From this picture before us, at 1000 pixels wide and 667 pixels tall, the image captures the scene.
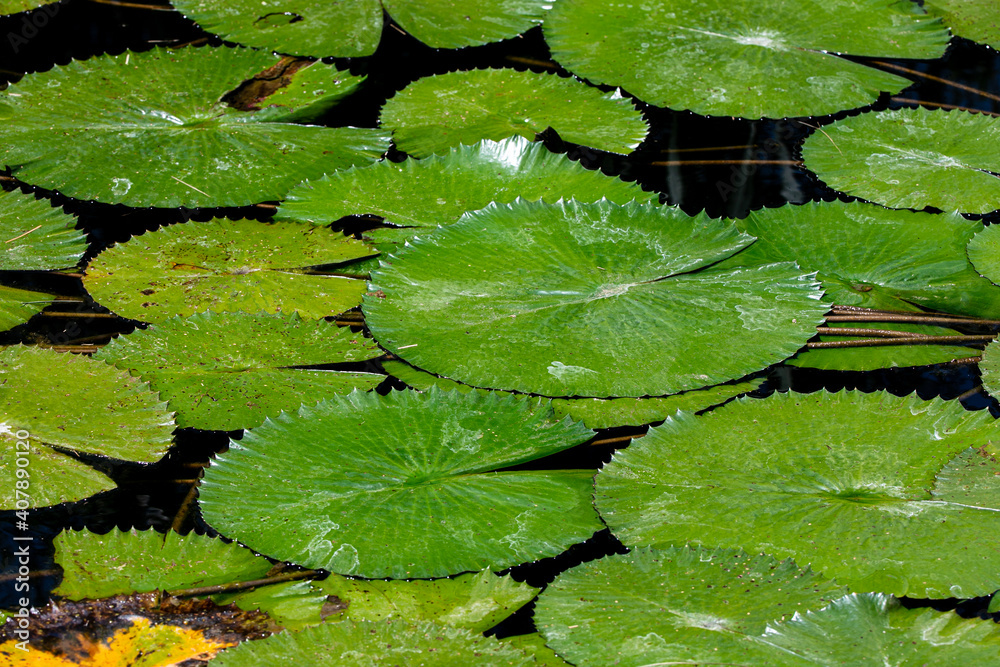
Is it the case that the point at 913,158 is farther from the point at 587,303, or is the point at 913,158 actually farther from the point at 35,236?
the point at 35,236

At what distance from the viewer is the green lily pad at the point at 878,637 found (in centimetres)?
136

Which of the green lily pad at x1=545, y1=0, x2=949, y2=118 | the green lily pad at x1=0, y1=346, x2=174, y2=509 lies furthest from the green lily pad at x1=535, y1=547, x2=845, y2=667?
the green lily pad at x1=545, y1=0, x2=949, y2=118

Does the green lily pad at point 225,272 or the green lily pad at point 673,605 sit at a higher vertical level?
the green lily pad at point 225,272

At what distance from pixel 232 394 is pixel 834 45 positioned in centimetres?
249

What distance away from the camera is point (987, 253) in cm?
230

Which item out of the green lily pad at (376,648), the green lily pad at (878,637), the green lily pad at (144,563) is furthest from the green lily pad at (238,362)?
the green lily pad at (878,637)

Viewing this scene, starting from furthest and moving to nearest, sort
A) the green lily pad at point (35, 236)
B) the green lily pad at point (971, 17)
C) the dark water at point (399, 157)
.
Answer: the green lily pad at point (971, 17) < the green lily pad at point (35, 236) < the dark water at point (399, 157)

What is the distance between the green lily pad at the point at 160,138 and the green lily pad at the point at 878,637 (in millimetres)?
1845

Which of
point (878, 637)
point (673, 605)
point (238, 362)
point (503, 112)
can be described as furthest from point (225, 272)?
point (878, 637)

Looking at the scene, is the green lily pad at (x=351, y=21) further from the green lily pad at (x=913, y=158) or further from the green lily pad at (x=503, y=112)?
the green lily pad at (x=913, y=158)

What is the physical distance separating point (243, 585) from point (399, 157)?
163 cm

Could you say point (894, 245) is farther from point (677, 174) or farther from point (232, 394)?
point (232, 394)

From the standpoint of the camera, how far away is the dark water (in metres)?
1.73

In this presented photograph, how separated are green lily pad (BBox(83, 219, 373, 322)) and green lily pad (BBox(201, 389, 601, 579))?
481 millimetres
